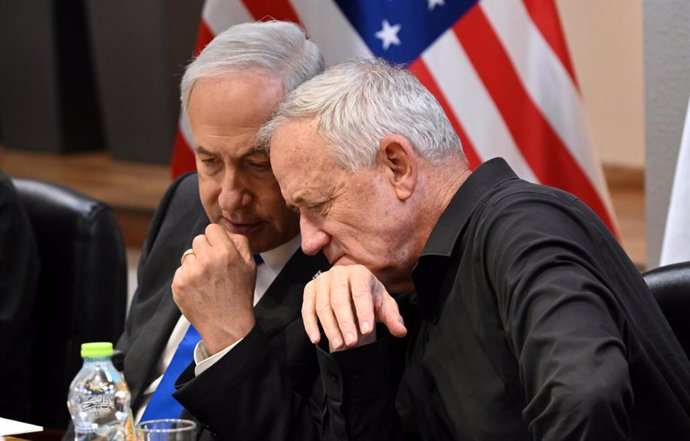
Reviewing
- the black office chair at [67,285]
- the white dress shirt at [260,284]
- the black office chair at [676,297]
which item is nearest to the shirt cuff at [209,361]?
the white dress shirt at [260,284]

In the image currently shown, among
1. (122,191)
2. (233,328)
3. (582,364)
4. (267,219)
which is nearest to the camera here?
(582,364)

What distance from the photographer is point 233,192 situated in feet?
7.65

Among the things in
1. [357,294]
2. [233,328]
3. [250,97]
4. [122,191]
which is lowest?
[122,191]

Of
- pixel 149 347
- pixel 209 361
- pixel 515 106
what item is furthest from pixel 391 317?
pixel 515 106

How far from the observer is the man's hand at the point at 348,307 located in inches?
72.2

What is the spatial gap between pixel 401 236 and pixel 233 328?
14.6 inches

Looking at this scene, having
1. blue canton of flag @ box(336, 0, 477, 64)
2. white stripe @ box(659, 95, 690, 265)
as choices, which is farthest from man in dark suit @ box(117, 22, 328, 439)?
blue canton of flag @ box(336, 0, 477, 64)

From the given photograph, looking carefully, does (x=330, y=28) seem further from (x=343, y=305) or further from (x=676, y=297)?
(x=343, y=305)

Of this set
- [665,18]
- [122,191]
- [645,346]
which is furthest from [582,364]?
[122,191]

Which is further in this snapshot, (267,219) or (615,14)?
(615,14)

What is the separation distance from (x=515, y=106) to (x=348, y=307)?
1624 mm

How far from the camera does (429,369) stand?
78.1 inches

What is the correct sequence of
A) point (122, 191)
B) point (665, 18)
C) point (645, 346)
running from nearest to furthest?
1. point (645, 346)
2. point (665, 18)
3. point (122, 191)

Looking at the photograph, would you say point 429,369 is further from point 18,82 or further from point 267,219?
point 18,82
